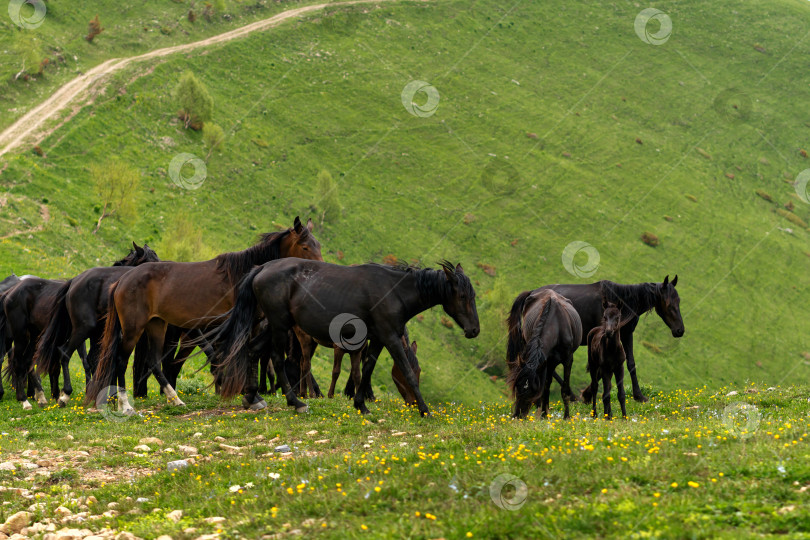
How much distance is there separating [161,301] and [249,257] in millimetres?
2107

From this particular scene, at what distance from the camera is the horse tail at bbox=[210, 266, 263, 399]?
48.5 feet

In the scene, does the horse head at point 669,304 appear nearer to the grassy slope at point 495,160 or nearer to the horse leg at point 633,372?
the horse leg at point 633,372

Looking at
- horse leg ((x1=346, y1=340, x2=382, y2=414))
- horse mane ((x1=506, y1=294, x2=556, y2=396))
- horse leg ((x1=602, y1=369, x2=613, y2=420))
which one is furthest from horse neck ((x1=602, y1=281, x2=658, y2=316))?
horse leg ((x1=346, y1=340, x2=382, y2=414))

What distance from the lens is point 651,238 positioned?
71.8 m

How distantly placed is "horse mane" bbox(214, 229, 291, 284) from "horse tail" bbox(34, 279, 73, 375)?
4.27m

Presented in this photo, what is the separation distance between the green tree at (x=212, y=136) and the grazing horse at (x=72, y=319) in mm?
51787

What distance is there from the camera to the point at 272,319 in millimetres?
14781

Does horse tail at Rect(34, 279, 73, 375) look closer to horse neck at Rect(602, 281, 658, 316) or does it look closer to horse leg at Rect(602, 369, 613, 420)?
horse leg at Rect(602, 369, 613, 420)

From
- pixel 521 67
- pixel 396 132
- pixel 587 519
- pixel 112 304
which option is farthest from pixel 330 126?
pixel 587 519

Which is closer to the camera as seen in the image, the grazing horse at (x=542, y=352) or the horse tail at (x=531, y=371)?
the horse tail at (x=531, y=371)

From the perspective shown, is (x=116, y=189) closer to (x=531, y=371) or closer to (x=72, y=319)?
(x=72, y=319)

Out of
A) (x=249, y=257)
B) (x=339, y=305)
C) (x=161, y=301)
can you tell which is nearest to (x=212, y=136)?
(x=249, y=257)

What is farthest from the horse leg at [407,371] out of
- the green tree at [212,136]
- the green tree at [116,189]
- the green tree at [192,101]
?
the green tree at [192,101]

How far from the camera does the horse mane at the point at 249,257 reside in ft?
52.4
